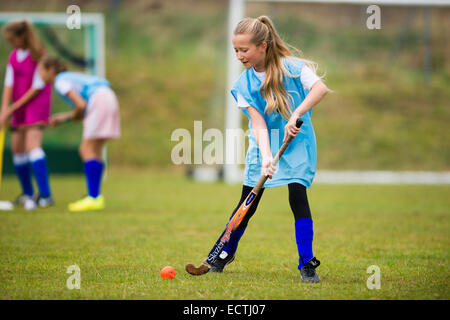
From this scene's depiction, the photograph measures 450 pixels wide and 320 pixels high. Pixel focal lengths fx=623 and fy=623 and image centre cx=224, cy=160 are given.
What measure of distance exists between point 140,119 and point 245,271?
11.0m

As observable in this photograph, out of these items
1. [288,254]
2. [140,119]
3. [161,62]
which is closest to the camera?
[288,254]

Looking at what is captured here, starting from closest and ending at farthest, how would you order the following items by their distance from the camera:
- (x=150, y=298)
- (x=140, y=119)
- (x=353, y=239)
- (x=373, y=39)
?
(x=150, y=298), (x=353, y=239), (x=373, y=39), (x=140, y=119)

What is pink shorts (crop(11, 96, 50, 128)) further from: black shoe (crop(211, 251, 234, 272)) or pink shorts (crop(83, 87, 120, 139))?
black shoe (crop(211, 251, 234, 272))

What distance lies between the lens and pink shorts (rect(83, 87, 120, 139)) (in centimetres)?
628

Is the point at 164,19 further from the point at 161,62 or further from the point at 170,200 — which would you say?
the point at 170,200

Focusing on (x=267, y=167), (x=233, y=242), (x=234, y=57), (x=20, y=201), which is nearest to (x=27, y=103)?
(x=20, y=201)

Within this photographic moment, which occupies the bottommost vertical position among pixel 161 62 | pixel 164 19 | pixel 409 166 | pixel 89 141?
pixel 409 166

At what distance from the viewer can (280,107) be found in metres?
3.31

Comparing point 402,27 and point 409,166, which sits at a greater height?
point 402,27

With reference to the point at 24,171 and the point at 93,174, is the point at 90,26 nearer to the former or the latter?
the point at 24,171

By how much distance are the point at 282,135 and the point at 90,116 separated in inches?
131

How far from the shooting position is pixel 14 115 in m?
6.30

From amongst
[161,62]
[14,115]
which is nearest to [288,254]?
[14,115]

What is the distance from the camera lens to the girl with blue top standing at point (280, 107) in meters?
3.21
